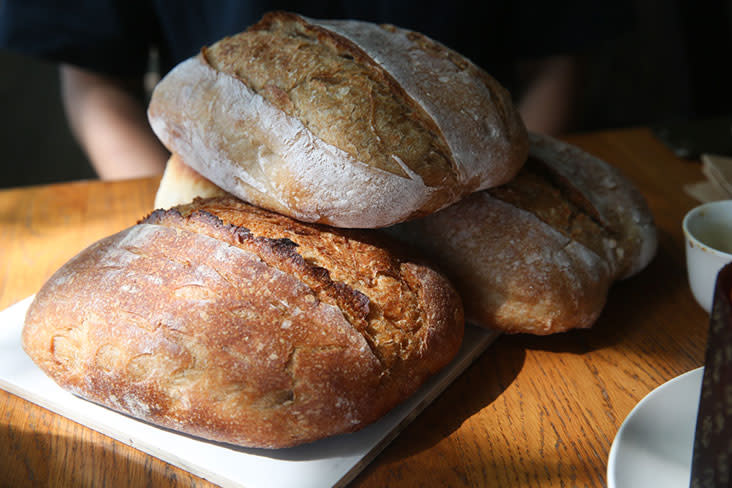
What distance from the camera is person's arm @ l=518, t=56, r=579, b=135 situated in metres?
1.88

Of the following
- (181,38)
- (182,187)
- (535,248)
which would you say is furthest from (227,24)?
(535,248)

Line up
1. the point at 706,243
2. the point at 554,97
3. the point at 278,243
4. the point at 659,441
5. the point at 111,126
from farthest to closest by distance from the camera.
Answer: the point at 554,97
the point at 111,126
the point at 706,243
the point at 278,243
the point at 659,441

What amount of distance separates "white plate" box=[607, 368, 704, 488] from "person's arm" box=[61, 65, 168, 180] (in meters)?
1.42

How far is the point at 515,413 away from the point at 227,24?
1291 mm

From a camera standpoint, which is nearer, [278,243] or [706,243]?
[278,243]

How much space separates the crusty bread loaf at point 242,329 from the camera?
66 cm

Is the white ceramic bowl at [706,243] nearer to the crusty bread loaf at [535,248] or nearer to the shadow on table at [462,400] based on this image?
the crusty bread loaf at [535,248]

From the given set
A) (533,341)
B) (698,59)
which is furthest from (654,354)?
(698,59)

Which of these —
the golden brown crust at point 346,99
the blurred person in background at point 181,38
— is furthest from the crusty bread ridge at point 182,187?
the blurred person in background at point 181,38

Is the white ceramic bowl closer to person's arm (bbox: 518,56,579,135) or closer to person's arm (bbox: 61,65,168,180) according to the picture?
person's arm (bbox: 518,56,579,135)

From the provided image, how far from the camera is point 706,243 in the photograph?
0.97 meters

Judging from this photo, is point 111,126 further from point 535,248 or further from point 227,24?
point 535,248

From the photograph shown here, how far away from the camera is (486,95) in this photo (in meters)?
0.84

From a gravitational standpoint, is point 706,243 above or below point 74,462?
above
